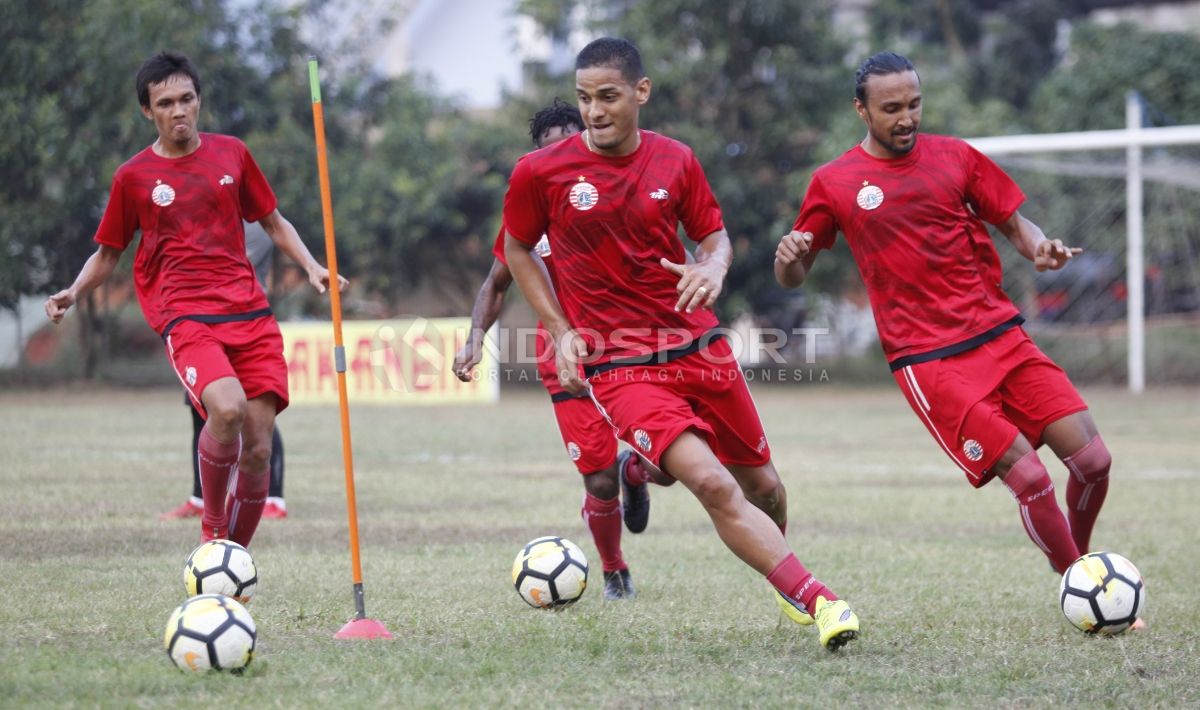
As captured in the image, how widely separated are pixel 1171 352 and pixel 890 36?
40.8 ft

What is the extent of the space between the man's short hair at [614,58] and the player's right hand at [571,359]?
1033 mm

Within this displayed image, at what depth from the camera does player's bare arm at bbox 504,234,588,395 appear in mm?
5730

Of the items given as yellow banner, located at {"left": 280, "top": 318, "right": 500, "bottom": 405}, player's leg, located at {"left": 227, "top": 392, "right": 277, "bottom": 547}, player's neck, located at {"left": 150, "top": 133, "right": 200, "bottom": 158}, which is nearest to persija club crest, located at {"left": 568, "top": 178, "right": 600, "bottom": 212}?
player's leg, located at {"left": 227, "top": 392, "right": 277, "bottom": 547}

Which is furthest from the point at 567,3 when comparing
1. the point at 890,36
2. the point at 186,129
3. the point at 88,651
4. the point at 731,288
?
the point at 88,651

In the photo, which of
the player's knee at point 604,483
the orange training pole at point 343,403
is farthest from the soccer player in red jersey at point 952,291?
the orange training pole at point 343,403

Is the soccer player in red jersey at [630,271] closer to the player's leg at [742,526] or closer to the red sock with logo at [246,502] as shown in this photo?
the player's leg at [742,526]

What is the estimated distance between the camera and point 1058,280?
87.0ft

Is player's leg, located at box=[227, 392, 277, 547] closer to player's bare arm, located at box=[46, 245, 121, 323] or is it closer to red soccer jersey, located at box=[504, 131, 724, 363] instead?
player's bare arm, located at box=[46, 245, 121, 323]

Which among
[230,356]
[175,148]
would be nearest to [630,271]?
[230,356]

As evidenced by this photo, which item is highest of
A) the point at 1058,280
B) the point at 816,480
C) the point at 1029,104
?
the point at 1029,104

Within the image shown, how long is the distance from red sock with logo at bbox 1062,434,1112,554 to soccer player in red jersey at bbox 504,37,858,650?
142 cm

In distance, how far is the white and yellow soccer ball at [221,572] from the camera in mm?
6023

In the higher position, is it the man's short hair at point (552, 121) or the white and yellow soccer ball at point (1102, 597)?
the man's short hair at point (552, 121)

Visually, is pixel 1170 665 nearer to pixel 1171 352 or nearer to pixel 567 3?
pixel 1171 352
